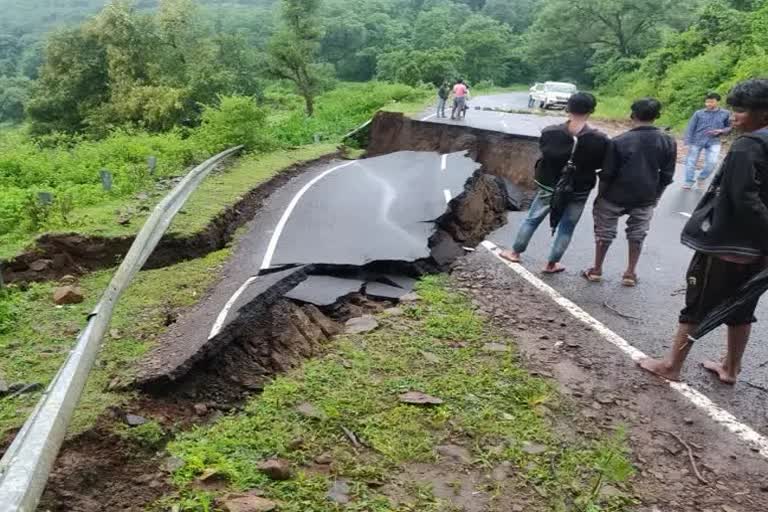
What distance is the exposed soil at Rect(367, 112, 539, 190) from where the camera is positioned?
12672 millimetres

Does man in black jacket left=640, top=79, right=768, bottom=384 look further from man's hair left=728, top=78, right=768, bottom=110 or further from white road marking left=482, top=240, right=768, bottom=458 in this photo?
white road marking left=482, top=240, right=768, bottom=458

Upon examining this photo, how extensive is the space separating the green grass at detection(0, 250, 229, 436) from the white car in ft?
88.7

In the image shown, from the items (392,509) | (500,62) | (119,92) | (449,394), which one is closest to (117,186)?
(449,394)

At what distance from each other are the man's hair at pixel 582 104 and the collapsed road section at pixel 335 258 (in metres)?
2.15

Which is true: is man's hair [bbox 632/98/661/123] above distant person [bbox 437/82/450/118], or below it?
above

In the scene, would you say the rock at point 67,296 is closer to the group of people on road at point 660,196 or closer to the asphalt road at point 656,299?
the group of people on road at point 660,196

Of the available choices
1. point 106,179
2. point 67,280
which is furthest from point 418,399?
point 106,179

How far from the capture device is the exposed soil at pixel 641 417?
10.6 ft

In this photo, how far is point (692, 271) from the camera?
414 cm

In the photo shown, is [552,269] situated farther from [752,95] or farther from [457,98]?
[457,98]

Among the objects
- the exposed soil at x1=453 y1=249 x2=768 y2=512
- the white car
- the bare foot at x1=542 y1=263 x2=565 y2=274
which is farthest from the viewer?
the white car

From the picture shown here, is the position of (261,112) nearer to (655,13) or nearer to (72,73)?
(72,73)

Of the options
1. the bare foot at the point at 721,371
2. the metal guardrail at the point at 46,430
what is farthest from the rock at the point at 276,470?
the bare foot at the point at 721,371

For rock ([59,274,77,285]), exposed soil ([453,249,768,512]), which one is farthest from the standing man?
rock ([59,274,77,285])
